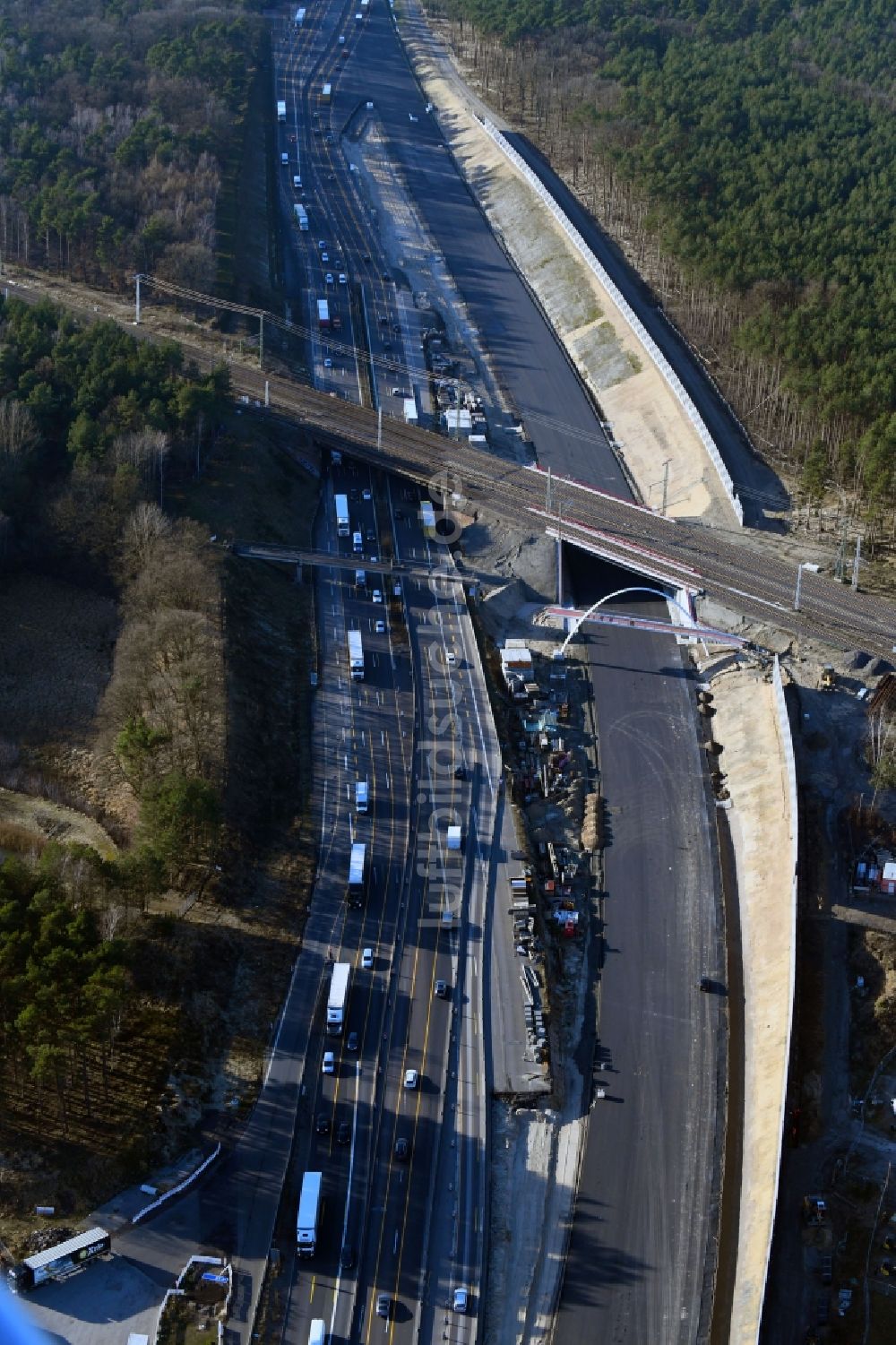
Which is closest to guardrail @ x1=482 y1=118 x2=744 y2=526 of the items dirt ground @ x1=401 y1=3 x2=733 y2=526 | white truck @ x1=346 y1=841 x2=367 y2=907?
dirt ground @ x1=401 y1=3 x2=733 y2=526

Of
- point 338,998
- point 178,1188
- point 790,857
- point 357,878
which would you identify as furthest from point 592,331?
point 178,1188

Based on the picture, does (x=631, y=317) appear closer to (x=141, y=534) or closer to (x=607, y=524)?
(x=607, y=524)

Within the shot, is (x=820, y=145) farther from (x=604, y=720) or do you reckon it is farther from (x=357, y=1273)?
(x=357, y=1273)

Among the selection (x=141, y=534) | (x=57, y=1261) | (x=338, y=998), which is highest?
(x=141, y=534)

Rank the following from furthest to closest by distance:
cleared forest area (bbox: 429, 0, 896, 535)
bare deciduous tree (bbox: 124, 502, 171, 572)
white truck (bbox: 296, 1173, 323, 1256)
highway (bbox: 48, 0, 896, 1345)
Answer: cleared forest area (bbox: 429, 0, 896, 535), bare deciduous tree (bbox: 124, 502, 171, 572), highway (bbox: 48, 0, 896, 1345), white truck (bbox: 296, 1173, 323, 1256)

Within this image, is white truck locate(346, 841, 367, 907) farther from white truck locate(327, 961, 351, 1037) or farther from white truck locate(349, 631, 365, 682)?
white truck locate(349, 631, 365, 682)

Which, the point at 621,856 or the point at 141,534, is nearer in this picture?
the point at 621,856
